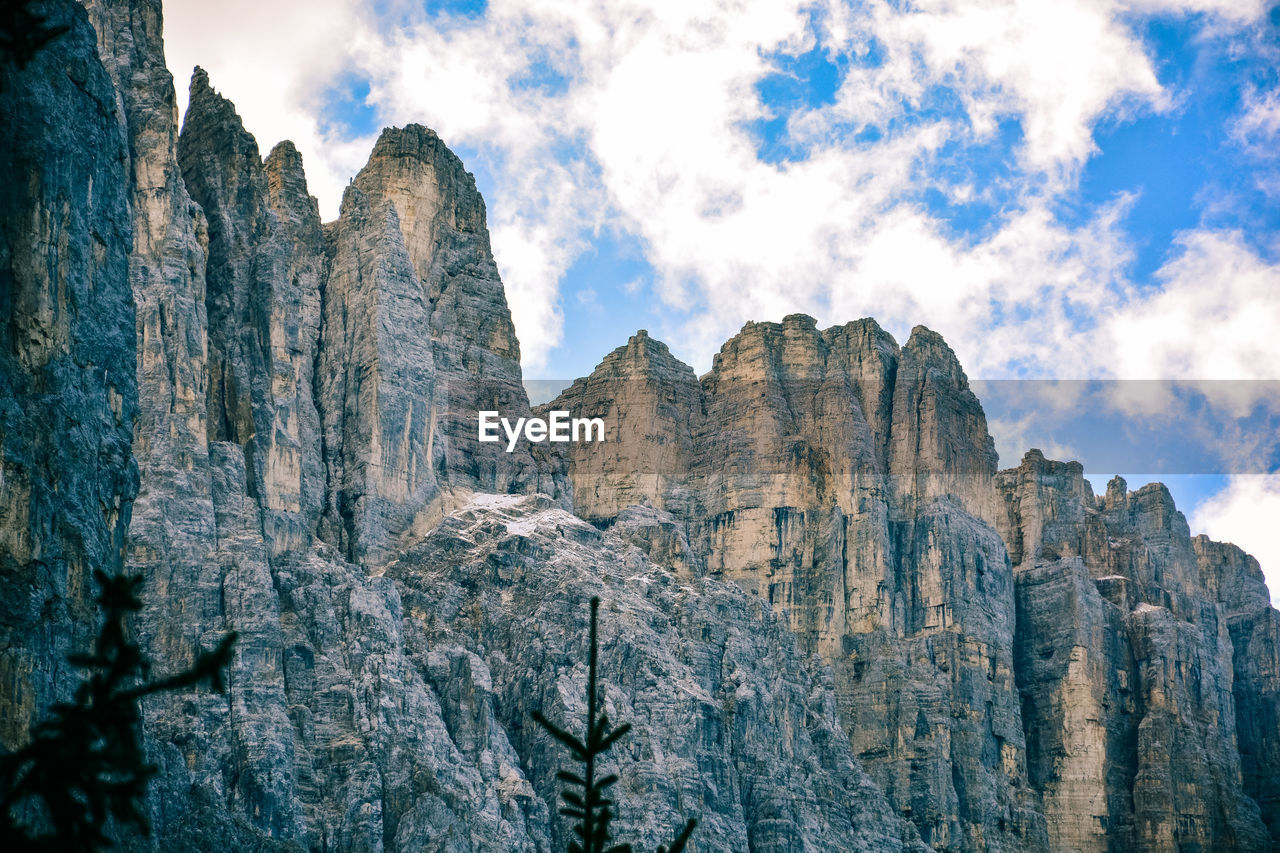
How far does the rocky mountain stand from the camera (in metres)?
66.4

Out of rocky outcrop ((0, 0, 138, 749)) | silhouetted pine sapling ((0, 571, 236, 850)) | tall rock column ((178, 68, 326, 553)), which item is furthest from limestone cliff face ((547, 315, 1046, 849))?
silhouetted pine sapling ((0, 571, 236, 850))

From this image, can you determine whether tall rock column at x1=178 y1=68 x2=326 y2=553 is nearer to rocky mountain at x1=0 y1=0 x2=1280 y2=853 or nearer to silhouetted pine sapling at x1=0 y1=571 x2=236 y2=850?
rocky mountain at x1=0 y1=0 x2=1280 y2=853

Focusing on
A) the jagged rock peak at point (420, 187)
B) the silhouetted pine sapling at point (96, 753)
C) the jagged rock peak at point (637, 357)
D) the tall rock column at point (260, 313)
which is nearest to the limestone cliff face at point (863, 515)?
the jagged rock peak at point (637, 357)

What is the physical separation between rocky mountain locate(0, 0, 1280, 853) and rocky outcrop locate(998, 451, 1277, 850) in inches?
16.1

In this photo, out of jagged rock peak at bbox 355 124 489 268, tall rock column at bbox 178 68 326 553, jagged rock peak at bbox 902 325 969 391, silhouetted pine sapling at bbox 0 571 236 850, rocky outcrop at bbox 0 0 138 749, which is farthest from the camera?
jagged rock peak at bbox 902 325 969 391

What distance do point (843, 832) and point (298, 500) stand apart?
43.6m

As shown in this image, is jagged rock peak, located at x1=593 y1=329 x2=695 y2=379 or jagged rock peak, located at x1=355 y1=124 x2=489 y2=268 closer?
jagged rock peak, located at x1=355 y1=124 x2=489 y2=268

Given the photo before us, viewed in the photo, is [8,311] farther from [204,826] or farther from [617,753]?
[617,753]

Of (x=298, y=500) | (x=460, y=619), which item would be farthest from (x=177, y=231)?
(x=460, y=619)

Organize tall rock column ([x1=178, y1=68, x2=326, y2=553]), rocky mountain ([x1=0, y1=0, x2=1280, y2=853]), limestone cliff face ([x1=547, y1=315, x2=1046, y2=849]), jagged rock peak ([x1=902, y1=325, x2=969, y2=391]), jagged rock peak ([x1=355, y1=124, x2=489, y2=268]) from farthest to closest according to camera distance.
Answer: jagged rock peak ([x1=902, y1=325, x2=969, y2=391]), limestone cliff face ([x1=547, y1=315, x2=1046, y2=849]), jagged rock peak ([x1=355, y1=124, x2=489, y2=268]), tall rock column ([x1=178, y1=68, x2=326, y2=553]), rocky mountain ([x1=0, y1=0, x2=1280, y2=853])

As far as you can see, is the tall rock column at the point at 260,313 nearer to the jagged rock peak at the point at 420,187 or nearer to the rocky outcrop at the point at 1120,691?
the jagged rock peak at the point at 420,187

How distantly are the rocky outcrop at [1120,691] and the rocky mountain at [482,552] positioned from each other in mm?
409

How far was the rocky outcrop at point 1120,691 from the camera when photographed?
15750 centimetres

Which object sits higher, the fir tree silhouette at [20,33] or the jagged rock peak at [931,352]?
the jagged rock peak at [931,352]
